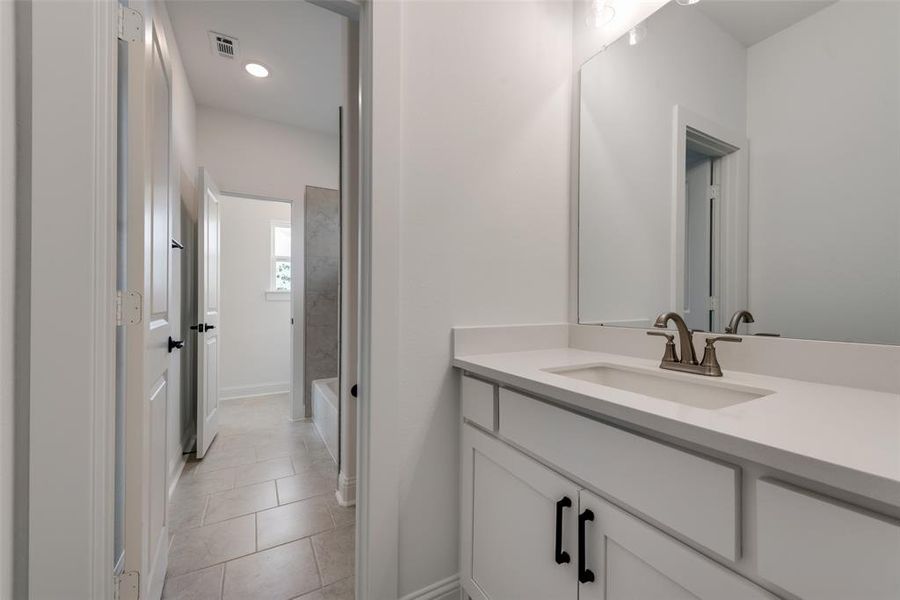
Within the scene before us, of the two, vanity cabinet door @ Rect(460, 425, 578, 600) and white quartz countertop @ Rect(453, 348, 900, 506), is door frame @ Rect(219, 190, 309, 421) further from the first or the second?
white quartz countertop @ Rect(453, 348, 900, 506)

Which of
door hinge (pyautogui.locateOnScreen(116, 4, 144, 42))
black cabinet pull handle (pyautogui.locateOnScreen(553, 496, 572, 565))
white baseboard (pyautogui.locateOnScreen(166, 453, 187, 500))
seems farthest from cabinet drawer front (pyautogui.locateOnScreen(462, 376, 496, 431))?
white baseboard (pyautogui.locateOnScreen(166, 453, 187, 500))

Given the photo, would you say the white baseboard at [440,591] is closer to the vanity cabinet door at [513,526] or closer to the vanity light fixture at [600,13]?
the vanity cabinet door at [513,526]

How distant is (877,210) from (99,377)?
184 cm

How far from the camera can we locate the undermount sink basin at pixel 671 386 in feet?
2.97

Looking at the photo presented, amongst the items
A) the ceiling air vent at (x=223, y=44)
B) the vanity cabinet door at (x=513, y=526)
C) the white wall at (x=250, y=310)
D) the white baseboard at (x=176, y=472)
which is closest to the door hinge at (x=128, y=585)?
the vanity cabinet door at (x=513, y=526)

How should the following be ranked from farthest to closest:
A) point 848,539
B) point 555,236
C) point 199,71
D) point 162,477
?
point 199,71 < point 555,236 < point 162,477 < point 848,539

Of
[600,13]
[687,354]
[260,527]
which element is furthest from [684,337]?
[260,527]

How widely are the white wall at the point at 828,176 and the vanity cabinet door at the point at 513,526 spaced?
76cm

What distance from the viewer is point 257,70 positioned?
2545 millimetres

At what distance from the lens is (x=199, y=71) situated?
2545 millimetres

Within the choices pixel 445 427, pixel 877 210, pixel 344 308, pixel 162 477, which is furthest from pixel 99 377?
pixel 877 210

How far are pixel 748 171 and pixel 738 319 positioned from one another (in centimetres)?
43

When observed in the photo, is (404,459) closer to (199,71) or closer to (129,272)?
(129,272)

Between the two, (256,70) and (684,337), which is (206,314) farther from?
(684,337)
